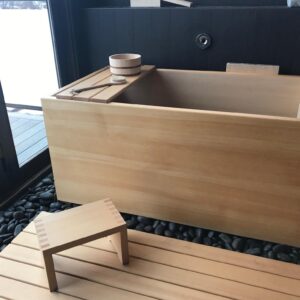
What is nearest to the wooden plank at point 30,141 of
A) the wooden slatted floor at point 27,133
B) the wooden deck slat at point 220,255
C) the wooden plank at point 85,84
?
the wooden slatted floor at point 27,133

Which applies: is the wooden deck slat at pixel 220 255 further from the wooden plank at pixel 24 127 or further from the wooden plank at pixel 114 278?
the wooden plank at pixel 24 127

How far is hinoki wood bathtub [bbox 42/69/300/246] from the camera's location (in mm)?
1387

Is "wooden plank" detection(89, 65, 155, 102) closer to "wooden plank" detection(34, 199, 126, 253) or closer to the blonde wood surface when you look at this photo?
the blonde wood surface

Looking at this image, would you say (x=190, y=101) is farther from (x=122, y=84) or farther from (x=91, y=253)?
(x=91, y=253)

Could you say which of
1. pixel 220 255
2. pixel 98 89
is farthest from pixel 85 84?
pixel 220 255

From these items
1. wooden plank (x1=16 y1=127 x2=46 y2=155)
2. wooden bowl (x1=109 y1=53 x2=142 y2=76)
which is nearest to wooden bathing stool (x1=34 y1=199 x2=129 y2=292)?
wooden bowl (x1=109 y1=53 x2=142 y2=76)

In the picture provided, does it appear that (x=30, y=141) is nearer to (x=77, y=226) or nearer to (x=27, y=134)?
(x=27, y=134)

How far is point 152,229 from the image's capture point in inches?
65.9

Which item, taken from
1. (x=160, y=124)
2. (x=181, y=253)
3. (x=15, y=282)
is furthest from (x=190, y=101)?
(x=15, y=282)

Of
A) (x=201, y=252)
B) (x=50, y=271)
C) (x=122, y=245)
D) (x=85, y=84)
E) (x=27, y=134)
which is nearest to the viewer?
(x=50, y=271)

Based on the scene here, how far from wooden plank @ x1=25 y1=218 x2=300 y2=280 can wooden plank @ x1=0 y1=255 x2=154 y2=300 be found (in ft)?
0.45

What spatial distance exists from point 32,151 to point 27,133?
0.20m

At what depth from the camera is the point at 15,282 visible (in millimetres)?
1353

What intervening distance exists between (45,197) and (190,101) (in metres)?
1.04
